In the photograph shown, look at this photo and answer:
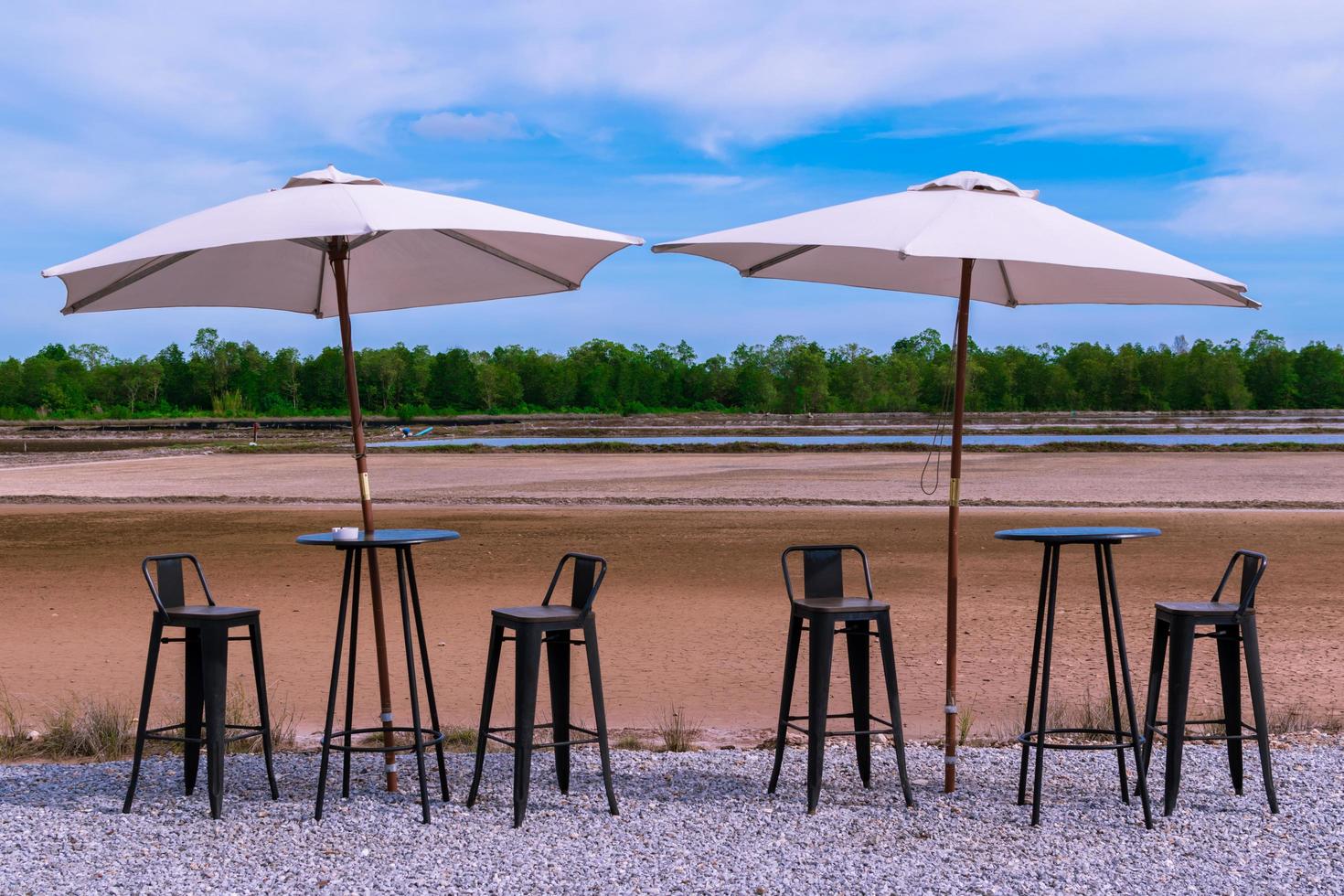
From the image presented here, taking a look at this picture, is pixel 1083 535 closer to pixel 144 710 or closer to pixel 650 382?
pixel 144 710

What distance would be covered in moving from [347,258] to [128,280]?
1.16 m

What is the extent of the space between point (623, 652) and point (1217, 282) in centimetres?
555

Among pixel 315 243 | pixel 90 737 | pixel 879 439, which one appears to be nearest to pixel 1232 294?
pixel 315 243

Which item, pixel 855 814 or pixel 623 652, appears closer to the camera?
pixel 855 814

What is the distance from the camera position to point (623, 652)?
9.50 m

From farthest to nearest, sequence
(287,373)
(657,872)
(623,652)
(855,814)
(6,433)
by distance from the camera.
A: 1. (287,373)
2. (6,433)
3. (623,652)
4. (855,814)
5. (657,872)

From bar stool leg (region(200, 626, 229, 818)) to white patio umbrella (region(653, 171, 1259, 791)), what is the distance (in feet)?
8.34

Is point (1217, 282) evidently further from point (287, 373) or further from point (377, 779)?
point (287, 373)

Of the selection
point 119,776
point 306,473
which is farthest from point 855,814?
point 306,473

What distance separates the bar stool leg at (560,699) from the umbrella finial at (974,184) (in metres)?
2.58

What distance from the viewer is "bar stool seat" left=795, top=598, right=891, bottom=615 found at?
16.4 ft

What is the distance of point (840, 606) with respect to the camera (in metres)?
5.07

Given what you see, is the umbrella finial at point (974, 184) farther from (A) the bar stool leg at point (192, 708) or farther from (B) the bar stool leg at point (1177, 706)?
(A) the bar stool leg at point (192, 708)

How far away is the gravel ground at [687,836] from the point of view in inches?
168
